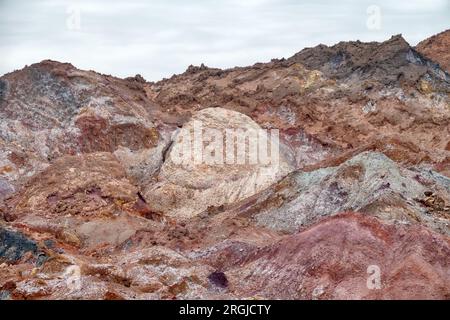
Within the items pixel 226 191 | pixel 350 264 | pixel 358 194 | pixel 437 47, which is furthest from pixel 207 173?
pixel 437 47

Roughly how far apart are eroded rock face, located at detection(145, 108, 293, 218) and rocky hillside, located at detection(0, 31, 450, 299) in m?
0.10

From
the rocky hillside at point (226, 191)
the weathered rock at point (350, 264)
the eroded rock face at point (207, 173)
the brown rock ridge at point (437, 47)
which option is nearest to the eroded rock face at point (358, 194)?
the rocky hillside at point (226, 191)

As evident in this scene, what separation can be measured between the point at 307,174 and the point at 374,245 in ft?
31.3

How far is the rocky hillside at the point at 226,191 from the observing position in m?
19.4

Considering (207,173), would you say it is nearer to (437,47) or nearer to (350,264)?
(350,264)

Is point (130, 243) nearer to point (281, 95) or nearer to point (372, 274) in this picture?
point (372, 274)

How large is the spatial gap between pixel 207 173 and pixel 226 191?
191cm

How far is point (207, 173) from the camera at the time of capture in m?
36.4

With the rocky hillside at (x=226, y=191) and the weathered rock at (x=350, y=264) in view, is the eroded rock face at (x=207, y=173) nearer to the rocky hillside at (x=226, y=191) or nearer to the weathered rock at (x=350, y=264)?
the rocky hillside at (x=226, y=191)

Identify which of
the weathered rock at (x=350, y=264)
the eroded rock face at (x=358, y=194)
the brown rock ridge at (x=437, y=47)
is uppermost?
the brown rock ridge at (x=437, y=47)

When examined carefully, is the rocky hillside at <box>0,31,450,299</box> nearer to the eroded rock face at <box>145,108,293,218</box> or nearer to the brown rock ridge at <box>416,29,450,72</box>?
the eroded rock face at <box>145,108,293,218</box>

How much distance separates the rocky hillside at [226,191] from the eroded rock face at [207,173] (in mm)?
96

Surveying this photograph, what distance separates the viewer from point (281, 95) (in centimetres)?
6203
